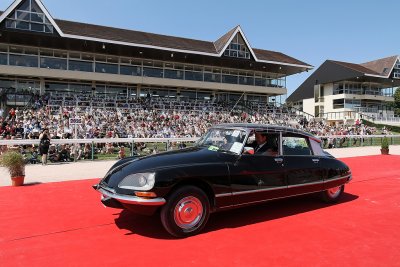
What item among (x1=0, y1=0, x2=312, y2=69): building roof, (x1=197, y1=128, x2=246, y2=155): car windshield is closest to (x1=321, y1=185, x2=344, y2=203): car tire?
(x1=197, y1=128, x2=246, y2=155): car windshield

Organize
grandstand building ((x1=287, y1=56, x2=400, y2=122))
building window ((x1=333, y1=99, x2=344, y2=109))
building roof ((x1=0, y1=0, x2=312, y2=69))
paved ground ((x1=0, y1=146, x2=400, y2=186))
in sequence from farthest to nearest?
building window ((x1=333, y1=99, x2=344, y2=109)) < grandstand building ((x1=287, y1=56, x2=400, y2=122)) < building roof ((x1=0, y1=0, x2=312, y2=69)) < paved ground ((x1=0, y1=146, x2=400, y2=186))

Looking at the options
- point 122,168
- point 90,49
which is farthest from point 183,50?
point 122,168

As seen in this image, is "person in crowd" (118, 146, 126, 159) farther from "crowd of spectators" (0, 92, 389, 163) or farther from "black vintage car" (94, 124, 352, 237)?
"black vintage car" (94, 124, 352, 237)

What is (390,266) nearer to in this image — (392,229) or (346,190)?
(392,229)

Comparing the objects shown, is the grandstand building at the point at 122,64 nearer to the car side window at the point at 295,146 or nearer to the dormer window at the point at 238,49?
the dormer window at the point at 238,49

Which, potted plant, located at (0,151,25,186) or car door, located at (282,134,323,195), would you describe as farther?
potted plant, located at (0,151,25,186)

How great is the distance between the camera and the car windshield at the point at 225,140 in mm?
5395

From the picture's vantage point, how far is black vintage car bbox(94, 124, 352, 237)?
4.46m

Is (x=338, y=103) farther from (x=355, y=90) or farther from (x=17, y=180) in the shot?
(x=17, y=180)

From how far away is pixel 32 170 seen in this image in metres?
11.0

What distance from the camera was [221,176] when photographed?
4883 mm

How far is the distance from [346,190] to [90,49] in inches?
1084

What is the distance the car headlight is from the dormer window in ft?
105

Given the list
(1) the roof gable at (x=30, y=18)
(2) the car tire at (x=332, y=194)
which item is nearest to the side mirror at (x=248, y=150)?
(2) the car tire at (x=332, y=194)
